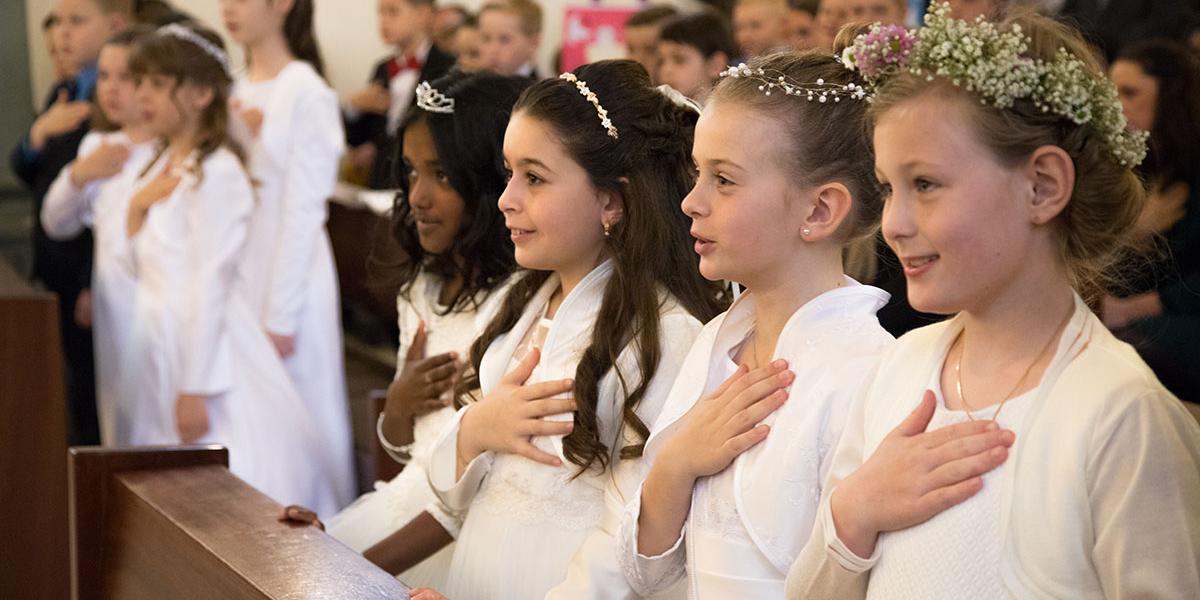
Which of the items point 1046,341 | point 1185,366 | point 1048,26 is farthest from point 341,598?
point 1185,366

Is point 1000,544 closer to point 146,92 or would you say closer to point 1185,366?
point 1185,366

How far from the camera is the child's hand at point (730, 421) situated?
1.94m

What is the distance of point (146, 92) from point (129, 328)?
791mm

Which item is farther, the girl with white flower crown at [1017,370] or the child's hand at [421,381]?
the child's hand at [421,381]

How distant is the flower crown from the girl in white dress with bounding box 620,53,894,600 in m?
0.36

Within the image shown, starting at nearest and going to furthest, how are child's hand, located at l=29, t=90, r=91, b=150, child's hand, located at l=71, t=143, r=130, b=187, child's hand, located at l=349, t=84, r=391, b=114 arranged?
1. child's hand, located at l=71, t=143, r=130, b=187
2. child's hand, located at l=29, t=90, r=91, b=150
3. child's hand, located at l=349, t=84, r=391, b=114

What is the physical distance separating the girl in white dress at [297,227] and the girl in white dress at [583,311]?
2421 mm

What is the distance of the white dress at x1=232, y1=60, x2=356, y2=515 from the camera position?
483 centimetres

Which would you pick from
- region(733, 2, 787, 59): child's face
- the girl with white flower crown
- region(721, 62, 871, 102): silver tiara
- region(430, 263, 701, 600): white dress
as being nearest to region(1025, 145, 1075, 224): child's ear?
the girl with white flower crown

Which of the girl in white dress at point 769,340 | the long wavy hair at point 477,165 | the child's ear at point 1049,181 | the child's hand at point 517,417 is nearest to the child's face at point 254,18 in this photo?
the long wavy hair at point 477,165

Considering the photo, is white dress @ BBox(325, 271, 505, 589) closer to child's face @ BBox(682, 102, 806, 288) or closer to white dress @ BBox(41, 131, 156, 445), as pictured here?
child's face @ BBox(682, 102, 806, 288)

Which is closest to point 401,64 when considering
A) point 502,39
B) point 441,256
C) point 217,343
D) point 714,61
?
point 502,39

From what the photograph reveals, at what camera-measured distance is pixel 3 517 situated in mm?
3566

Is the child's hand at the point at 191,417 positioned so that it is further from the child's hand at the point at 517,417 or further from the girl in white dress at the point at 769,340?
the girl in white dress at the point at 769,340
